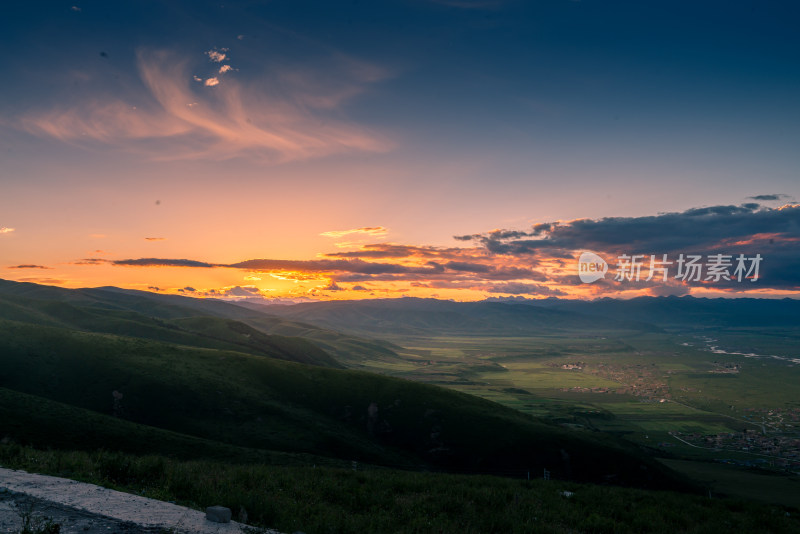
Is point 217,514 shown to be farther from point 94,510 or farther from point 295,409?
point 295,409

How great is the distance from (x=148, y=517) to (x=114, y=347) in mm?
119251

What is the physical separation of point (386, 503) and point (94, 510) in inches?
498

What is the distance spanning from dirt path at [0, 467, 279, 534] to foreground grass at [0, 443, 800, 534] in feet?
5.56

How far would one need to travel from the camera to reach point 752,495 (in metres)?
86.0

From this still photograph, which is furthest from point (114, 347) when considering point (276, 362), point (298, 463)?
point (298, 463)

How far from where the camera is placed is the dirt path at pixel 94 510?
12500 millimetres

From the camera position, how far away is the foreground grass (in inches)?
683

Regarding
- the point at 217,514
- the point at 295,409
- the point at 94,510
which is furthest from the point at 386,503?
the point at 295,409

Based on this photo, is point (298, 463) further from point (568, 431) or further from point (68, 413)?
point (568, 431)

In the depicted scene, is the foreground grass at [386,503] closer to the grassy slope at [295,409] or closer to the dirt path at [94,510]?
the dirt path at [94,510]

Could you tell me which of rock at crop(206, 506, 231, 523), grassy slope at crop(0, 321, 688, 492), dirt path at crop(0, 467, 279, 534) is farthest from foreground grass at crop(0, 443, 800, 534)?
grassy slope at crop(0, 321, 688, 492)

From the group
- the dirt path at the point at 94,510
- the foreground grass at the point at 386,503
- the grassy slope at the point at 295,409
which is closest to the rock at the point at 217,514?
the dirt path at the point at 94,510

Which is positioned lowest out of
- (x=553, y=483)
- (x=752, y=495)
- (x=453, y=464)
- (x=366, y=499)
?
(x=752, y=495)

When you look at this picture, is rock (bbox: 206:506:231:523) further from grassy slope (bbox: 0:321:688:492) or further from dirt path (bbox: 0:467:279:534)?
grassy slope (bbox: 0:321:688:492)
